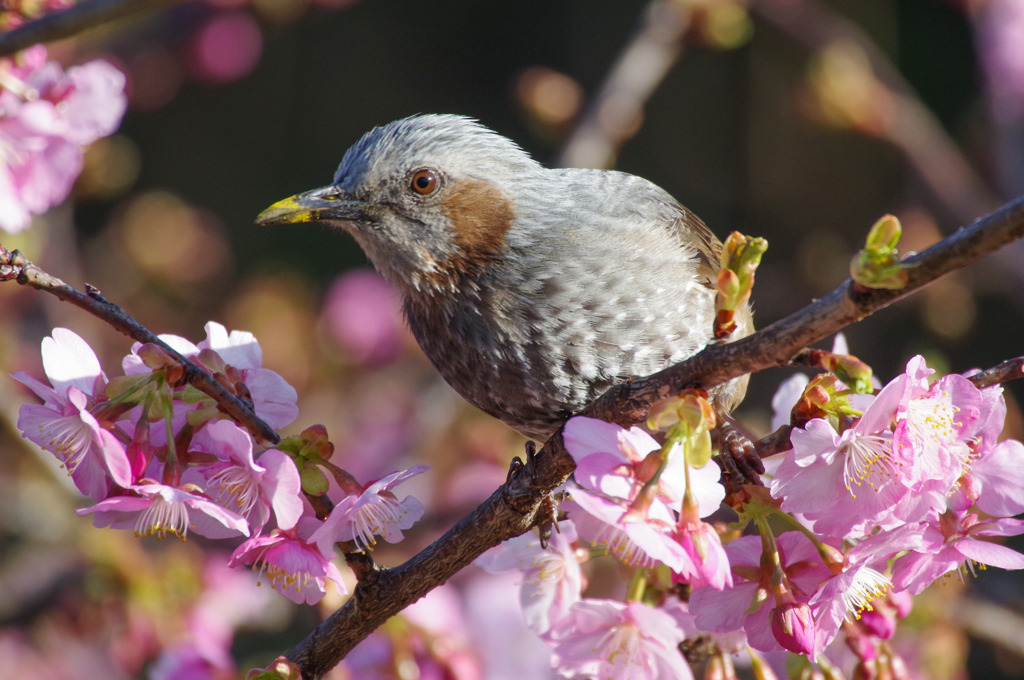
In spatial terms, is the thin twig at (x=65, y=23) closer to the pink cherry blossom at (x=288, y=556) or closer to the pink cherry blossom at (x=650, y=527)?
the pink cherry blossom at (x=288, y=556)

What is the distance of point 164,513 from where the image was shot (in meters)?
1.40

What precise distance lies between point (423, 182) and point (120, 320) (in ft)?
3.01

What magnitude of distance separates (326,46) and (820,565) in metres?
6.65

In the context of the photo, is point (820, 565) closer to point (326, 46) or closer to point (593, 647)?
point (593, 647)

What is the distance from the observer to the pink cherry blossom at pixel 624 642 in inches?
58.2

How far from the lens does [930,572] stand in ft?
4.43

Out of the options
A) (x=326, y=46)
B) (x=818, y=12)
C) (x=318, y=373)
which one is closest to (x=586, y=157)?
(x=318, y=373)

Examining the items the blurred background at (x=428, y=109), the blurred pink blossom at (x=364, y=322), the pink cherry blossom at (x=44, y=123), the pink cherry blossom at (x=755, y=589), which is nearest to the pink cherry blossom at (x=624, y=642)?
the pink cherry blossom at (x=755, y=589)

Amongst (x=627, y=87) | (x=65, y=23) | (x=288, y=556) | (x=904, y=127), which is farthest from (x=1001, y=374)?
(x=904, y=127)

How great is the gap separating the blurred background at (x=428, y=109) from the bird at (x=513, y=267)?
875mm

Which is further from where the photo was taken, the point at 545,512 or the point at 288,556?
the point at 545,512

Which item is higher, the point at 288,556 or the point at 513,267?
the point at 513,267

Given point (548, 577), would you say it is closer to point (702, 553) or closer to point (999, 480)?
point (702, 553)

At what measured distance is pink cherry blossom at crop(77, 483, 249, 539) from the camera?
1278mm
